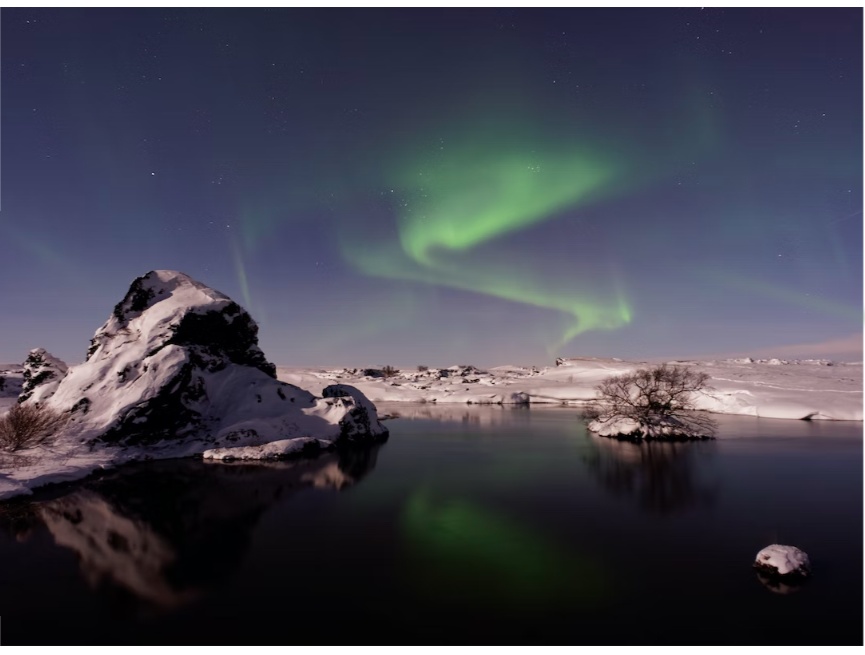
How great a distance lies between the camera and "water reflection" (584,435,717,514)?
19052mm

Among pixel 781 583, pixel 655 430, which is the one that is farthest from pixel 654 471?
pixel 781 583

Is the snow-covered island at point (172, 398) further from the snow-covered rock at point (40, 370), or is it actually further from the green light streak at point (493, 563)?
the green light streak at point (493, 563)

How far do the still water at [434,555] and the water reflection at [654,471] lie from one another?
0.19 meters

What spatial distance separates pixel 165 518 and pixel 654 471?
2324 centimetres

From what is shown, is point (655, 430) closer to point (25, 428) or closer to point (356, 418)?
point (356, 418)

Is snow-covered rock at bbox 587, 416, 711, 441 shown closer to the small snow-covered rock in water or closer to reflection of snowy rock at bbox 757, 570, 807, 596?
the small snow-covered rock in water

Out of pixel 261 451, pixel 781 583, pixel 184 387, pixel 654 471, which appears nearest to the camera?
pixel 781 583

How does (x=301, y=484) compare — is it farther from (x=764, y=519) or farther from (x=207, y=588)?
(x=764, y=519)

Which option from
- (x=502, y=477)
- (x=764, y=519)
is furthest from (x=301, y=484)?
(x=764, y=519)

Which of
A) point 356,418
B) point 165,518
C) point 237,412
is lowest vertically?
point 165,518

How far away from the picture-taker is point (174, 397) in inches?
1178

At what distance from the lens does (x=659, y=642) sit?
27.9ft

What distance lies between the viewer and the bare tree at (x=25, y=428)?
24328mm

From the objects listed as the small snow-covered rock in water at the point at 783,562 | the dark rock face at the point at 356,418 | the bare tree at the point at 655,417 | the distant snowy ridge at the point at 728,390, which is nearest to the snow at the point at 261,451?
the dark rock face at the point at 356,418
